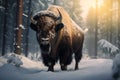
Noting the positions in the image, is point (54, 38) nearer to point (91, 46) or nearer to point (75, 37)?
point (75, 37)

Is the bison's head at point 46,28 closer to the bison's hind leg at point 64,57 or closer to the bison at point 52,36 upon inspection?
the bison at point 52,36

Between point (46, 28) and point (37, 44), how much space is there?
197ft

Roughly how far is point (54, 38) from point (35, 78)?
3.19 m

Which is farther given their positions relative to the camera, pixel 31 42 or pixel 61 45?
pixel 31 42

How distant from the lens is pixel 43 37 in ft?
30.6

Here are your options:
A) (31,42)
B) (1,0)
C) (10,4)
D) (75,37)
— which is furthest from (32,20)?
(31,42)

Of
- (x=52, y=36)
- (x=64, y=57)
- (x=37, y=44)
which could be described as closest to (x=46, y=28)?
(x=52, y=36)

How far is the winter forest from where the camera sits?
7642 mm

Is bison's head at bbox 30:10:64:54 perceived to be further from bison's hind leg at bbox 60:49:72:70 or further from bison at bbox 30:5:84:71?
bison's hind leg at bbox 60:49:72:70

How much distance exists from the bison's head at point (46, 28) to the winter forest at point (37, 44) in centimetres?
109

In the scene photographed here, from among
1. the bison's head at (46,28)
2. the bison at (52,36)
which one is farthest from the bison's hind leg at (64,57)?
the bison's head at (46,28)

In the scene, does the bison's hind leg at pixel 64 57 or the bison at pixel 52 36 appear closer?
the bison at pixel 52 36

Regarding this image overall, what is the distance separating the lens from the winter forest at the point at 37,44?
25.1 ft

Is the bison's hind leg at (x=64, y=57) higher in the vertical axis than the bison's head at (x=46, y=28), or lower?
lower
